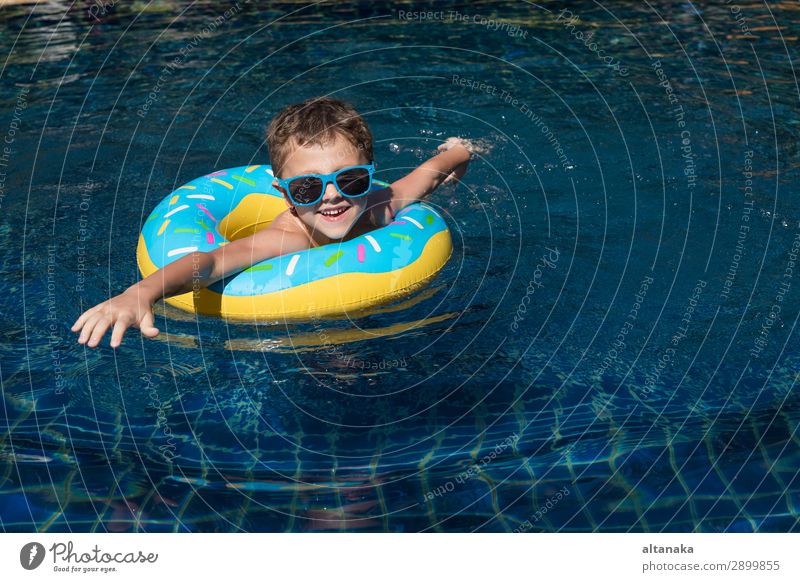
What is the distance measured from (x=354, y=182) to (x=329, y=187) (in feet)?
0.38

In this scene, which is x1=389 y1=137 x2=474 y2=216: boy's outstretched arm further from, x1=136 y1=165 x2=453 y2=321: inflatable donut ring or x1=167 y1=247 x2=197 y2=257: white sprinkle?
x1=167 y1=247 x2=197 y2=257: white sprinkle

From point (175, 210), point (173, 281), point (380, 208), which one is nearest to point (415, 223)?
point (380, 208)

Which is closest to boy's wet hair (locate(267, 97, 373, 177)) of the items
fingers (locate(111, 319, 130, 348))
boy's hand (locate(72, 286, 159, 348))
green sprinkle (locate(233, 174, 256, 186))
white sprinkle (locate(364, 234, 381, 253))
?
white sprinkle (locate(364, 234, 381, 253))

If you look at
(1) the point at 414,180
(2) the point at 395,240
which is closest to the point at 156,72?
(1) the point at 414,180

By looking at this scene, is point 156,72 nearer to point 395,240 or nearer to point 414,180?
point 414,180

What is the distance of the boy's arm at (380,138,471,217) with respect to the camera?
5.29m

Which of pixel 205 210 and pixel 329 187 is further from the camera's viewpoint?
pixel 205 210

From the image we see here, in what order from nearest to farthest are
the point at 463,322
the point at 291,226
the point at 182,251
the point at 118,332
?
the point at 118,332, the point at 182,251, the point at 463,322, the point at 291,226

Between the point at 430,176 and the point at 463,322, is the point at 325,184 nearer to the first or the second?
the point at 463,322

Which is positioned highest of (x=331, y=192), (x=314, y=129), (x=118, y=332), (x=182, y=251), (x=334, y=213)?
(x=314, y=129)

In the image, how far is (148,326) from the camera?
354cm

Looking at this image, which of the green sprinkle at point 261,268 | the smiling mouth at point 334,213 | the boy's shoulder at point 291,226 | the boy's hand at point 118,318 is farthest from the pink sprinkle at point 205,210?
the boy's hand at point 118,318

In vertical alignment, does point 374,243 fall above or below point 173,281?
below

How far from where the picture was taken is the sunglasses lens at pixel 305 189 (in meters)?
4.52
